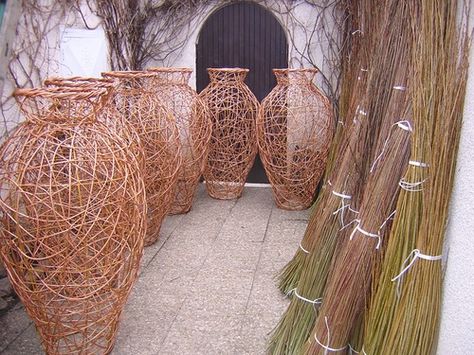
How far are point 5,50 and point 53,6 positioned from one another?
9.07 feet

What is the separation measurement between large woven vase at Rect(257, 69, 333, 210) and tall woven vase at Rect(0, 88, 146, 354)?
2343 mm

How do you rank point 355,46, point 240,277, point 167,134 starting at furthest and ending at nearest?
point 355,46 → point 167,134 → point 240,277

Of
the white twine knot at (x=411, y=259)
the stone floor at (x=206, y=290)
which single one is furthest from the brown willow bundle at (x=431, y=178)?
the stone floor at (x=206, y=290)

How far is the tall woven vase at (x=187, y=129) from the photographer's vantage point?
4301 mm

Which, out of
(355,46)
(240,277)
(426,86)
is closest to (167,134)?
(240,277)

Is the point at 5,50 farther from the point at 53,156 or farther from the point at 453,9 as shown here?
the point at 453,9

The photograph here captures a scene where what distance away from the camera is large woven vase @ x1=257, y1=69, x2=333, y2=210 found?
4496mm

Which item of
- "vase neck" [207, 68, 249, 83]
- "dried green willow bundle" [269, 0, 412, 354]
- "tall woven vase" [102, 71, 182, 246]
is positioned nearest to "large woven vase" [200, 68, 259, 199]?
"vase neck" [207, 68, 249, 83]

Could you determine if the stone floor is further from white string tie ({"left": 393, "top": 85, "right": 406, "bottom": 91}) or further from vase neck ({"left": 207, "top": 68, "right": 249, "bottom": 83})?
white string tie ({"left": 393, "top": 85, "right": 406, "bottom": 91})

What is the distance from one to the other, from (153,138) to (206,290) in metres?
1.16

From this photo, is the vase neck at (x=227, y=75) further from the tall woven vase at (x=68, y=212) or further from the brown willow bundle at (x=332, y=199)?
the tall woven vase at (x=68, y=212)

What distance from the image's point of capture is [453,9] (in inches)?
66.0

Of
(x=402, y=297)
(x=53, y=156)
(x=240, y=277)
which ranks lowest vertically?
(x=240, y=277)

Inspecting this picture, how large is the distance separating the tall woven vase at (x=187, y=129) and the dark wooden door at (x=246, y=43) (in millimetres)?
930
